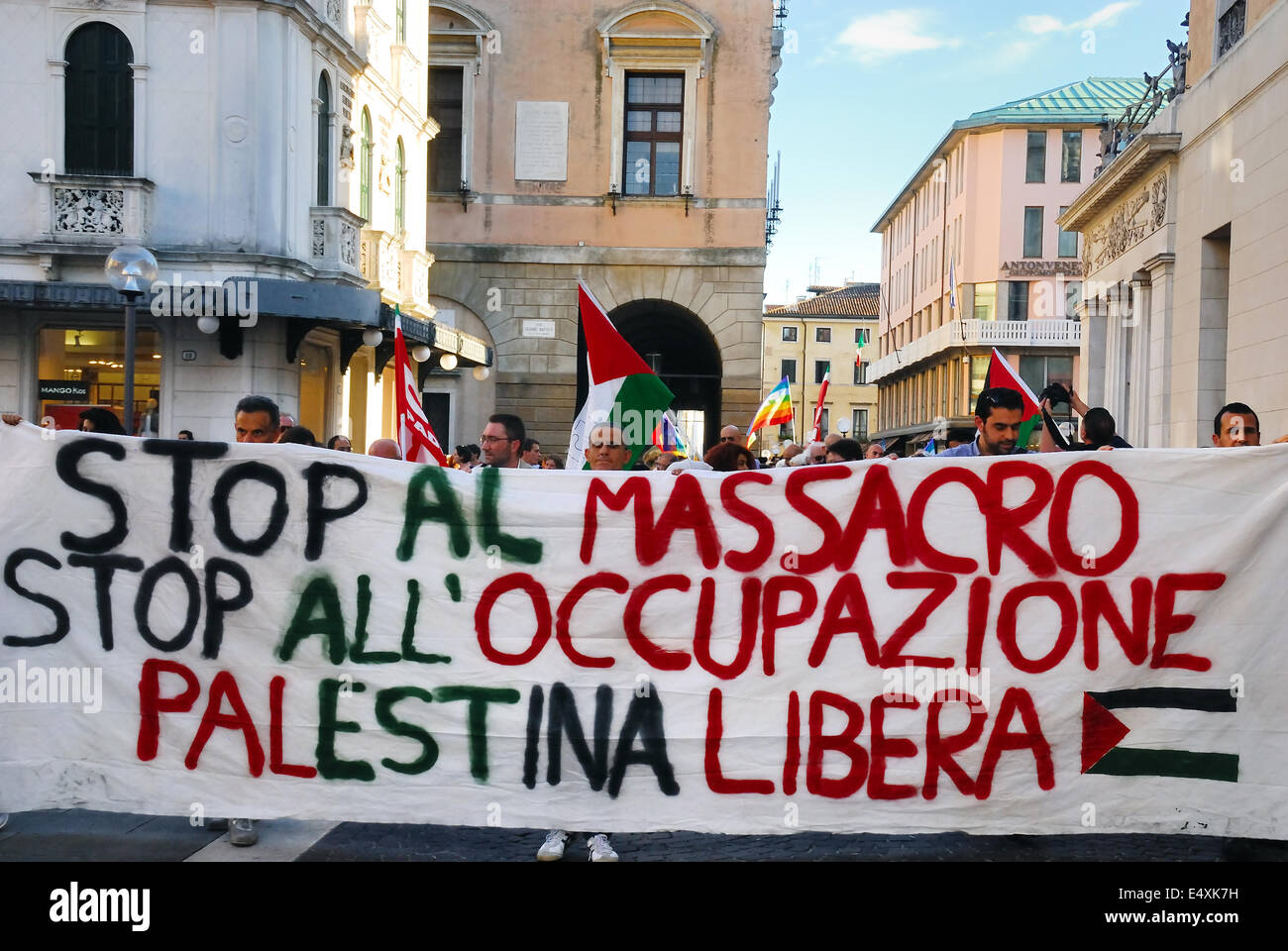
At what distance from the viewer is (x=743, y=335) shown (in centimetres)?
2788

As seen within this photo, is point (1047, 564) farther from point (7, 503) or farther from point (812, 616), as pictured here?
point (7, 503)

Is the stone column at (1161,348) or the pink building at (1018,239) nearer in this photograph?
the stone column at (1161,348)

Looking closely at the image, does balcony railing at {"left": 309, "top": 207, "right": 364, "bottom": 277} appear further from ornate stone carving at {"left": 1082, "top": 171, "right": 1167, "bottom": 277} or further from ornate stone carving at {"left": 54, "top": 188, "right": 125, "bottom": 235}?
ornate stone carving at {"left": 1082, "top": 171, "right": 1167, "bottom": 277}

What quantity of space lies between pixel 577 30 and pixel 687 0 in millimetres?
2475

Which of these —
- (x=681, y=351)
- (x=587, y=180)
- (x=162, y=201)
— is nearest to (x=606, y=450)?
(x=162, y=201)

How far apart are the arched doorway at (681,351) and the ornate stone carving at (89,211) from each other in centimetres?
1245

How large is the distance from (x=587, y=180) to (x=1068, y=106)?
38509 mm

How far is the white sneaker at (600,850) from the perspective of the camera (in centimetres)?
488

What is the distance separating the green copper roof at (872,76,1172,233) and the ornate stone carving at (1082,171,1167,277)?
36543 millimetres

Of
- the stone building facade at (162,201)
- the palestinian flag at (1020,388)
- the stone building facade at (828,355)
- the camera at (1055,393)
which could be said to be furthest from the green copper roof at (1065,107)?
the camera at (1055,393)

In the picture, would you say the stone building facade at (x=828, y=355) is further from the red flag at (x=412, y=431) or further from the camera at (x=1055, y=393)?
the camera at (x=1055, y=393)

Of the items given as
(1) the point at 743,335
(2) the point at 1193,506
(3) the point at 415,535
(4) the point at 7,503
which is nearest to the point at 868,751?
(2) the point at 1193,506

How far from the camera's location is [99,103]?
17.7 meters

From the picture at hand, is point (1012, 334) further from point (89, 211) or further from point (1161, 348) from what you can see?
point (89, 211)
